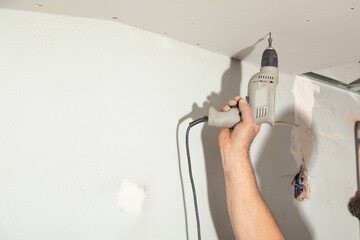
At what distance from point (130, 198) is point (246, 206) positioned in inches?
13.3

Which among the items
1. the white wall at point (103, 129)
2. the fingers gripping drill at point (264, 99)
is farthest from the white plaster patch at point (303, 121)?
the fingers gripping drill at point (264, 99)

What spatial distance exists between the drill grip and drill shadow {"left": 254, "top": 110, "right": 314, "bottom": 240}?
37 cm

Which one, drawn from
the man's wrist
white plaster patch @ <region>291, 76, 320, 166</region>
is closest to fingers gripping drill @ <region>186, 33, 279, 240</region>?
the man's wrist

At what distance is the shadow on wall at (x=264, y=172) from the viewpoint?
3.45 feet

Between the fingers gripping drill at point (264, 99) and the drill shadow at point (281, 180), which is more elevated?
the fingers gripping drill at point (264, 99)

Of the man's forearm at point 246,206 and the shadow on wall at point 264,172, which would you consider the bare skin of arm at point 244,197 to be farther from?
the shadow on wall at point 264,172

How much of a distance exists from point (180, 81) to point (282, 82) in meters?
0.55

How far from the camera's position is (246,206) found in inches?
36.6

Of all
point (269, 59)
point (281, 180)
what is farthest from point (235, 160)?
point (281, 180)

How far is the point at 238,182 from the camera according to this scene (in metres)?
0.94

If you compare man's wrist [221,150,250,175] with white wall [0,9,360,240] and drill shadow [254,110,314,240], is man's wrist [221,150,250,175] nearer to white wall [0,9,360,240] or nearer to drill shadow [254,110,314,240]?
white wall [0,9,360,240]

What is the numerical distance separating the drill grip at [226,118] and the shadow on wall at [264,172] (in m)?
0.16

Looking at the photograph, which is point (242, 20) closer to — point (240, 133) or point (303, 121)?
point (240, 133)

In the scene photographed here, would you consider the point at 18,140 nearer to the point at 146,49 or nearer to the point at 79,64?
the point at 79,64
